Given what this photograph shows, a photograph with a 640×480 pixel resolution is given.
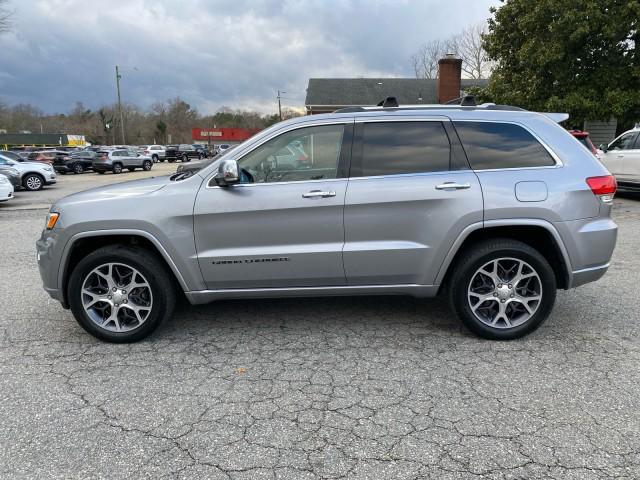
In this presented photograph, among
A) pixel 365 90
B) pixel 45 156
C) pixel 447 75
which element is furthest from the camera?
pixel 365 90

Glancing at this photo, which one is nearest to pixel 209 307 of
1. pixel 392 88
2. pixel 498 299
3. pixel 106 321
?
pixel 106 321

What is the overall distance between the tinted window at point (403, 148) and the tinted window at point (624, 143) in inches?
413

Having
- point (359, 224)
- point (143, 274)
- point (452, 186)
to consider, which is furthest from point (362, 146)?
point (143, 274)

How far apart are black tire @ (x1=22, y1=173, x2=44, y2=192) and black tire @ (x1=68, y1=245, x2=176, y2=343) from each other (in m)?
17.8

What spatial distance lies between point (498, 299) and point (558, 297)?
1.54 m

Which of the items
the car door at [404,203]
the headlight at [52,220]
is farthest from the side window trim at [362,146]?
the headlight at [52,220]

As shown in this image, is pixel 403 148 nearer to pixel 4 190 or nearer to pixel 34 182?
pixel 4 190

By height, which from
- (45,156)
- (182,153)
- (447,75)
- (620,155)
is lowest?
(620,155)

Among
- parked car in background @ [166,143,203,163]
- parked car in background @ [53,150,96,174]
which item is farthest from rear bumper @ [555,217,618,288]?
parked car in background @ [166,143,203,163]

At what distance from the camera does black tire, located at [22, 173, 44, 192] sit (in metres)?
18.4

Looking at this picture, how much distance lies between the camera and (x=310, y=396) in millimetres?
2996

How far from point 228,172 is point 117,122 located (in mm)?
102024

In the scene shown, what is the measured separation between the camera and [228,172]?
3.46m

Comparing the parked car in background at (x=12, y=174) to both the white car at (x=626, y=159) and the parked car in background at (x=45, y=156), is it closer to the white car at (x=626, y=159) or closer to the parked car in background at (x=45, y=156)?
the parked car in background at (x=45, y=156)
